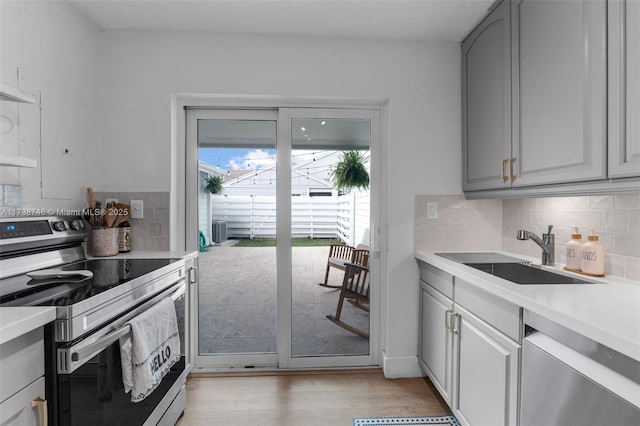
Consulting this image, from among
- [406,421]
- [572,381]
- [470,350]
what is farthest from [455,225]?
[572,381]

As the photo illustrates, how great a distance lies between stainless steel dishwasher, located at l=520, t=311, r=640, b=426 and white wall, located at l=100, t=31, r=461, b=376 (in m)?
1.17

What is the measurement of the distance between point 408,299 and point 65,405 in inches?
76.6

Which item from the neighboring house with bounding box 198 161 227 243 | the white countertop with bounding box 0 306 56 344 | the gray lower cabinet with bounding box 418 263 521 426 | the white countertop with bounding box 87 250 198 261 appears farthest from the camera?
the neighboring house with bounding box 198 161 227 243

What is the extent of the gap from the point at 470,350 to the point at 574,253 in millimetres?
708

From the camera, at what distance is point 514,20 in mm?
1766

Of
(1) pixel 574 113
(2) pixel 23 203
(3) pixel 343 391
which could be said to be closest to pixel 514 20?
(1) pixel 574 113

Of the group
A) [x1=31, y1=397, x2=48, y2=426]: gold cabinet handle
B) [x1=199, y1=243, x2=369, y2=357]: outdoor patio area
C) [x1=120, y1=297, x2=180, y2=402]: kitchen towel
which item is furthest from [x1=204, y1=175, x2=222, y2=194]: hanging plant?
[x1=31, y1=397, x2=48, y2=426]: gold cabinet handle

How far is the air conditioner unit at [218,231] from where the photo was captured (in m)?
2.52

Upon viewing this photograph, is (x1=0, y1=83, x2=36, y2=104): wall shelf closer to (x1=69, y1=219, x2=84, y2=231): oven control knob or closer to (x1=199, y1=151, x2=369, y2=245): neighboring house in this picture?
(x1=69, y1=219, x2=84, y2=231): oven control knob

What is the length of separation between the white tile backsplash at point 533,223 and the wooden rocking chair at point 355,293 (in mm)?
482

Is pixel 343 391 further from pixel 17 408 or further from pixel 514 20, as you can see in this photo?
pixel 514 20

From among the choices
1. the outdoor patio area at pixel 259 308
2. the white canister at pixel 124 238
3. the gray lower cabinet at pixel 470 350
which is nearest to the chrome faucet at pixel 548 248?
the gray lower cabinet at pixel 470 350

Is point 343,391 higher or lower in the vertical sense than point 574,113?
lower

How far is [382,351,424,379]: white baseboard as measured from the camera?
2.35 m
